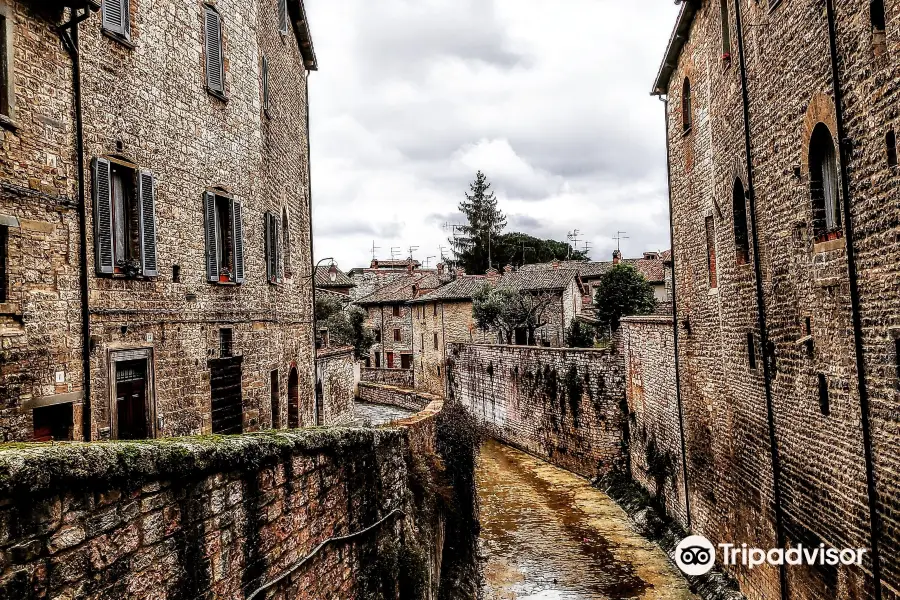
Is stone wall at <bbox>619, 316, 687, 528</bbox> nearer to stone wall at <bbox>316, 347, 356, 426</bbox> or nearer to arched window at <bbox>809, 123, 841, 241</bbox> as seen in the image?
arched window at <bbox>809, 123, 841, 241</bbox>

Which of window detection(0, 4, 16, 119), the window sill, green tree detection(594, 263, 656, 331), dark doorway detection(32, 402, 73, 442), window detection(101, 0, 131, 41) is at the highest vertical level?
window detection(101, 0, 131, 41)

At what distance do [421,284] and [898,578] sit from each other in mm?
43306

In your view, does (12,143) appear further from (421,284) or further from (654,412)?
(421,284)

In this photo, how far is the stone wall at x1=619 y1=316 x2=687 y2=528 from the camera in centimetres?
1666

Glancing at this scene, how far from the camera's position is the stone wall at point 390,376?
154 feet

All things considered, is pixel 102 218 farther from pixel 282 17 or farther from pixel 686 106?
pixel 686 106

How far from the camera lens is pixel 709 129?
13078mm

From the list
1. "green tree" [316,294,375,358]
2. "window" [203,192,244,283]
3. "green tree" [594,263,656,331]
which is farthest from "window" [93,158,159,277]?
"green tree" [316,294,375,358]

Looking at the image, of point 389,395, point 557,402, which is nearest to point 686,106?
point 557,402

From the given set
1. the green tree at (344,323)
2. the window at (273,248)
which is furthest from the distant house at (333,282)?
the window at (273,248)

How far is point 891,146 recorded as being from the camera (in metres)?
6.57

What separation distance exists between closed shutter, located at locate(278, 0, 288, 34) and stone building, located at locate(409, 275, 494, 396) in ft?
83.6

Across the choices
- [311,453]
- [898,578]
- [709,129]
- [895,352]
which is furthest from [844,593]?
[709,129]

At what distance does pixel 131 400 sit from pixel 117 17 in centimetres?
503
